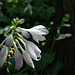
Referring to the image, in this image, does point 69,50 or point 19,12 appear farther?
point 19,12

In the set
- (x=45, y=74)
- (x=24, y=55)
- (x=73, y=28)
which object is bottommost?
(x=45, y=74)

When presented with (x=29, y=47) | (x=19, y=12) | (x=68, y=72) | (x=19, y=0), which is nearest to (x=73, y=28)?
(x=68, y=72)

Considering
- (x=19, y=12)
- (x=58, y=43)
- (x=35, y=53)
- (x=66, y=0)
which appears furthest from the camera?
(x=19, y=12)

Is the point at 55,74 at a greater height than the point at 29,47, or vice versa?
the point at 29,47

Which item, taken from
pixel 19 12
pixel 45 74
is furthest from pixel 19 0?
pixel 45 74

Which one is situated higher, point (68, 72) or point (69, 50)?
point (69, 50)

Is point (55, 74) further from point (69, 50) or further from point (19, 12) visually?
point (19, 12)

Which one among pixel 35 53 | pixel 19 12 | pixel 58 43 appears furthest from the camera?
pixel 19 12

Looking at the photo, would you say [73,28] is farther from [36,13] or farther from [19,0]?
[19,0]

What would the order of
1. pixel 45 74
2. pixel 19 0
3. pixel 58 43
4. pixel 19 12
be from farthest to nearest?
pixel 19 0 < pixel 19 12 < pixel 58 43 < pixel 45 74
